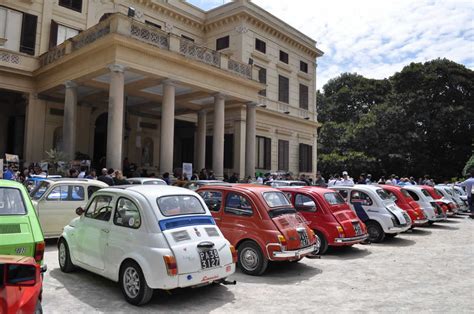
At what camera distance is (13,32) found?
61.0ft

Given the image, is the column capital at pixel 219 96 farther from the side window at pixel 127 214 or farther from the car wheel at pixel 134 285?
the car wheel at pixel 134 285

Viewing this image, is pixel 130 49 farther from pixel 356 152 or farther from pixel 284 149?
pixel 356 152

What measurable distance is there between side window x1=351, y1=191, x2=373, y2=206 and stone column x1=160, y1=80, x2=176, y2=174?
26.9 ft

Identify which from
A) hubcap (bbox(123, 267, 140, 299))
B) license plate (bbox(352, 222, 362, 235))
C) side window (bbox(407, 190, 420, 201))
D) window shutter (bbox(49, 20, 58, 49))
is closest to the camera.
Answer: hubcap (bbox(123, 267, 140, 299))

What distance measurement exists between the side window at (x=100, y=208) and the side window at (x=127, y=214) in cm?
23

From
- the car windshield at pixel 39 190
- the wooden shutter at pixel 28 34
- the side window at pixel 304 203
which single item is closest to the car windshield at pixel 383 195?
the side window at pixel 304 203

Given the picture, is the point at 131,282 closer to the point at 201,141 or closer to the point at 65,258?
the point at 65,258

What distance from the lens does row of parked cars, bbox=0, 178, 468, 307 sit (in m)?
5.26

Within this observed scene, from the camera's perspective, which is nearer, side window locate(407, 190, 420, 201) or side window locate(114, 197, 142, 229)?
side window locate(114, 197, 142, 229)

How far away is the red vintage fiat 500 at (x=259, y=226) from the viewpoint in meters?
Answer: 7.21

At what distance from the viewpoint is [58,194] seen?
923 cm

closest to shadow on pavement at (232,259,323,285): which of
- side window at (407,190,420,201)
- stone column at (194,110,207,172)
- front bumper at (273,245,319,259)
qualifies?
front bumper at (273,245,319,259)

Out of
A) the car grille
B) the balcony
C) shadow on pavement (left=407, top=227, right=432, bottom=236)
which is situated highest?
the balcony

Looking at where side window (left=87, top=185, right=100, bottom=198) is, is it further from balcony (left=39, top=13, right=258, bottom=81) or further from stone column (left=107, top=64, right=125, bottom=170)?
balcony (left=39, top=13, right=258, bottom=81)
